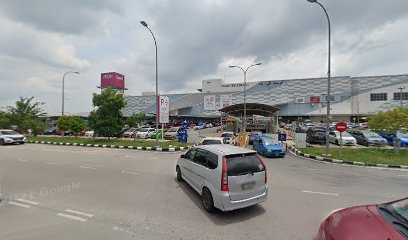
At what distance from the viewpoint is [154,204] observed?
5367 mm

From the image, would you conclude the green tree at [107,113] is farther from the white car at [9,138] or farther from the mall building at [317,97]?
the mall building at [317,97]

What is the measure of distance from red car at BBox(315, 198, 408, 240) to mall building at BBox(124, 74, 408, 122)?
157 ft

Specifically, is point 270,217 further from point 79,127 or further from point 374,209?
point 79,127

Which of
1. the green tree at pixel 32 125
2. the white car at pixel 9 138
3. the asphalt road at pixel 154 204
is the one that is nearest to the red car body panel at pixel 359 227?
the asphalt road at pixel 154 204

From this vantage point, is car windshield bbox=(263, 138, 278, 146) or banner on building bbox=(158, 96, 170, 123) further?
banner on building bbox=(158, 96, 170, 123)

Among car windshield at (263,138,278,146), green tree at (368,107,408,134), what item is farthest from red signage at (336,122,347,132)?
green tree at (368,107,408,134)

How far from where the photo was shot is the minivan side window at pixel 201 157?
560cm

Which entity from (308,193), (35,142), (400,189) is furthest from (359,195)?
(35,142)

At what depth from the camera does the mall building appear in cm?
5762

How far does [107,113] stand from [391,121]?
23935 mm

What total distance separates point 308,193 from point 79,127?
25742mm

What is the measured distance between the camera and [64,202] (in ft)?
18.0

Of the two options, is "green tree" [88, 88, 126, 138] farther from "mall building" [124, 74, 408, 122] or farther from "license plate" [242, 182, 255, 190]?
"mall building" [124, 74, 408, 122]

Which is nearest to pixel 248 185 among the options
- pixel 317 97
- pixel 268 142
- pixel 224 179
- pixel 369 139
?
pixel 224 179
